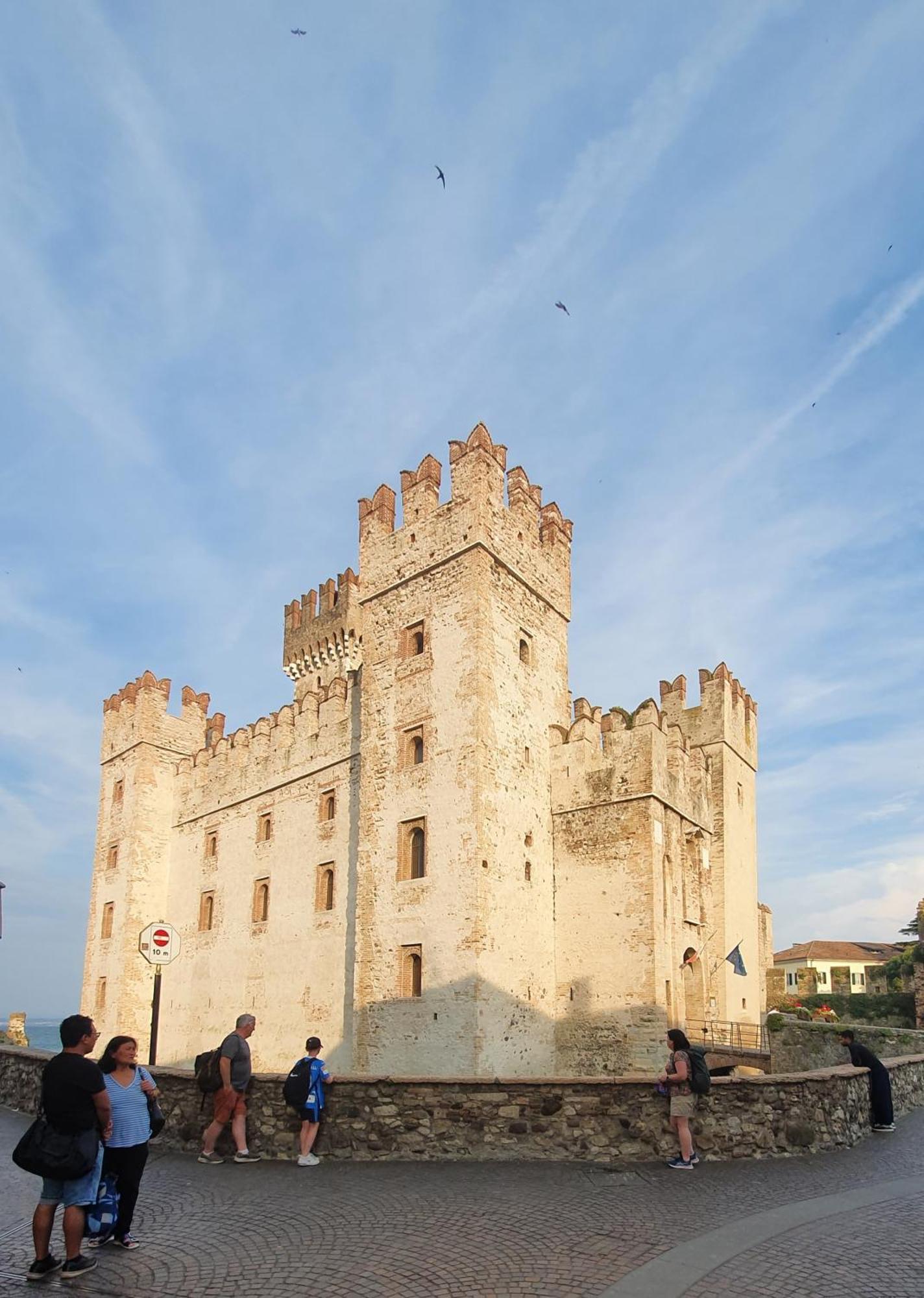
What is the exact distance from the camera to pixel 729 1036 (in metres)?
23.8

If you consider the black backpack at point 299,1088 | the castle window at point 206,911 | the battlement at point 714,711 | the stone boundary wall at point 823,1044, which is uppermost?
the battlement at point 714,711

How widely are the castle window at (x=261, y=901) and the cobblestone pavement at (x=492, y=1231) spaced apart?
53.5 ft

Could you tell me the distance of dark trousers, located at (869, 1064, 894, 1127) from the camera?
11.9 metres

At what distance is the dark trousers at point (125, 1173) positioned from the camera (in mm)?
6645

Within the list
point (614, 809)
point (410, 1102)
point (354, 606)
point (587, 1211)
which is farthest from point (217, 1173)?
point (354, 606)

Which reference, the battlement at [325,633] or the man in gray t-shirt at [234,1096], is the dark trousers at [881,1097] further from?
the battlement at [325,633]

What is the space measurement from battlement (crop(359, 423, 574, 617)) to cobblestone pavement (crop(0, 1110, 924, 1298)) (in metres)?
14.7

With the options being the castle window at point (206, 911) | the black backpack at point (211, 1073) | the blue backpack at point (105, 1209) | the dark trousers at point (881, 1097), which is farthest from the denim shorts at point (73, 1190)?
A: the castle window at point (206, 911)

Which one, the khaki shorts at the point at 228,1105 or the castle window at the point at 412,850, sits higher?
the castle window at the point at 412,850

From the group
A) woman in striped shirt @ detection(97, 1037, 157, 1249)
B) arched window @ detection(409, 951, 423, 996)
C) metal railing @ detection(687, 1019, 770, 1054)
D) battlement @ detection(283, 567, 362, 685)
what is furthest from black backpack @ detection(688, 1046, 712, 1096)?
battlement @ detection(283, 567, 362, 685)

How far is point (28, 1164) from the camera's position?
586cm

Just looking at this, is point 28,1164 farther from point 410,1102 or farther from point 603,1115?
point 603,1115

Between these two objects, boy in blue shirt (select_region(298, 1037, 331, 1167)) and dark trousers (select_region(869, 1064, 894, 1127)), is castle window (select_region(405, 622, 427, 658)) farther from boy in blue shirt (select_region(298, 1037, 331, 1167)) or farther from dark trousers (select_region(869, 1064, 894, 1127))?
boy in blue shirt (select_region(298, 1037, 331, 1167))

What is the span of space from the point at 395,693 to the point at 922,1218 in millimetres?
15935
